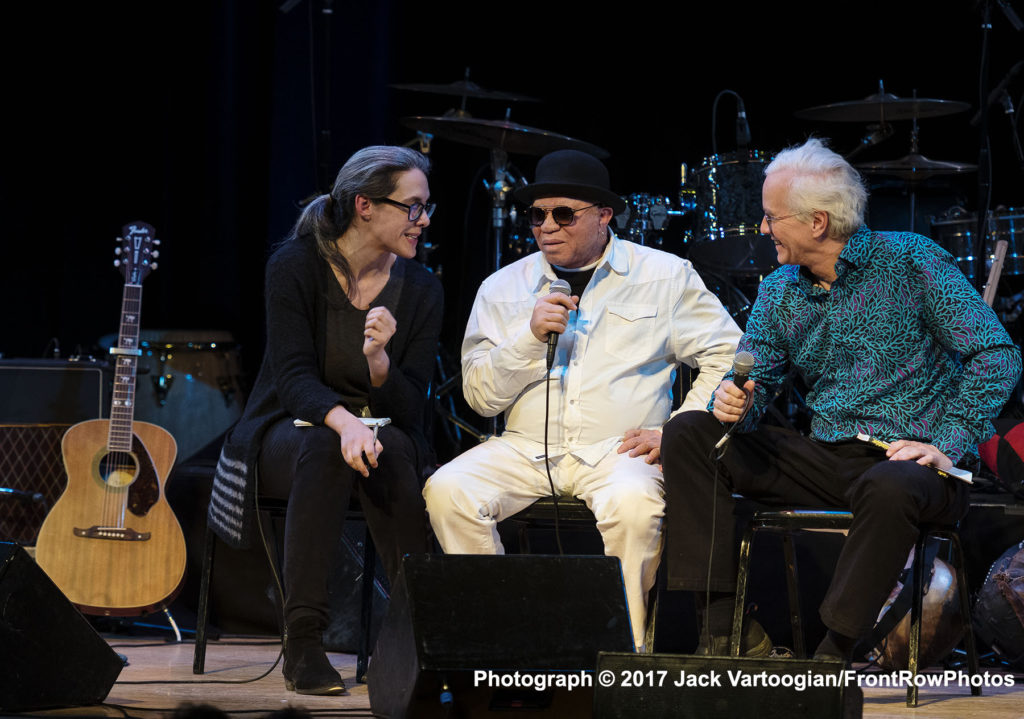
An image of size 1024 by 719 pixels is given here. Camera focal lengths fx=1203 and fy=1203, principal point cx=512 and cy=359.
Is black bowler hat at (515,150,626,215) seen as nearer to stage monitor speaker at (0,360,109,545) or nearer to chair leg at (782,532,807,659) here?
chair leg at (782,532,807,659)

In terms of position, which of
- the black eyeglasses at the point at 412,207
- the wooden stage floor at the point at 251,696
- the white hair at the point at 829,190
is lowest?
the wooden stage floor at the point at 251,696

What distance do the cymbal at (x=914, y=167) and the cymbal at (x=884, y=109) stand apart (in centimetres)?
19

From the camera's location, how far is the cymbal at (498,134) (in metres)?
4.71

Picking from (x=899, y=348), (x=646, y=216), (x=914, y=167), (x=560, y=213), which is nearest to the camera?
(x=899, y=348)

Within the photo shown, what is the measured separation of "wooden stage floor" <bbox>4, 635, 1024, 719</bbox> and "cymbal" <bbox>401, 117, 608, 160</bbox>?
215 cm

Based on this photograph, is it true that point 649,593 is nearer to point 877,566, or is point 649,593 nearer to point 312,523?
point 877,566

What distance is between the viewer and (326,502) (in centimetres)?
304

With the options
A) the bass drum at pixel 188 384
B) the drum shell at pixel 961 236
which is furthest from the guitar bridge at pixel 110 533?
the drum shell at pixel 961 236

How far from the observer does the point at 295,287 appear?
3.35 m

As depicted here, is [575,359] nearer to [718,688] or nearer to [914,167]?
[718,688]

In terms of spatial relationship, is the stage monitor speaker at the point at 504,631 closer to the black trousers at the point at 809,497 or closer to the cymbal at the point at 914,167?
the black trousers at the point at 809,497

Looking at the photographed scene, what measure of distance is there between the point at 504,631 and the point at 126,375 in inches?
92.3

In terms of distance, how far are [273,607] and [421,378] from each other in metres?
1.22

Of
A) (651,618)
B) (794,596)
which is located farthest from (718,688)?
(794,596)
